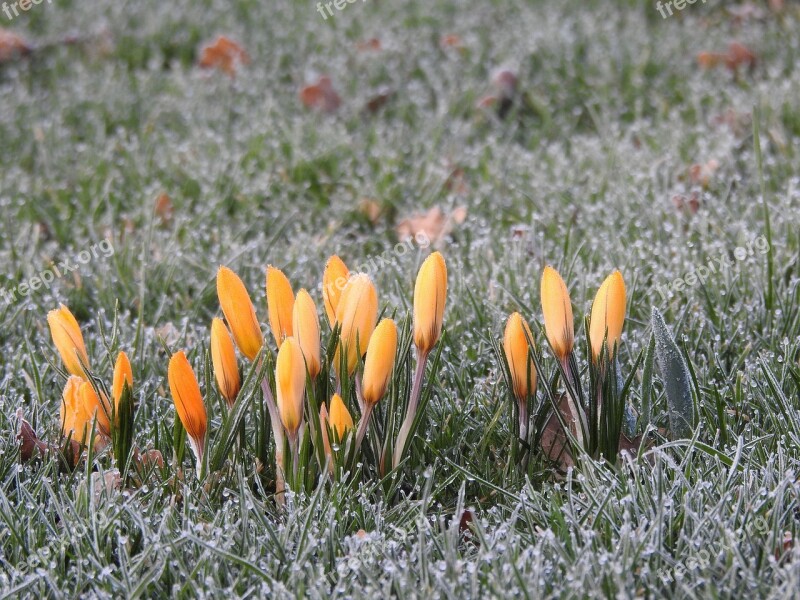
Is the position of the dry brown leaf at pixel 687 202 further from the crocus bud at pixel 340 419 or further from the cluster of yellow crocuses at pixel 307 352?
the crocus bud at pixel 340 419

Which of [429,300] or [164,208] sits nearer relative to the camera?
[429,300]

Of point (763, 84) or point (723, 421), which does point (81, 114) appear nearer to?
point (763, 84)

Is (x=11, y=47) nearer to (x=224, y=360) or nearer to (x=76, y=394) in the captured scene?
(x=76, y=394)

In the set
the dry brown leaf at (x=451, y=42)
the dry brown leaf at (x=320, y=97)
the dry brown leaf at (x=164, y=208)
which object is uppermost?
the dry brown leaf at (x=451, y=42)

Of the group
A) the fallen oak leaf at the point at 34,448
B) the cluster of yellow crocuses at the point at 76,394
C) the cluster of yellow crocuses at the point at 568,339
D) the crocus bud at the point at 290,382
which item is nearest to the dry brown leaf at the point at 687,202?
the cluster of yellow crocuses at the point at 568,339

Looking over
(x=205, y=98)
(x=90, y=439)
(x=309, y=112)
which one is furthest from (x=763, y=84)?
(x=90, y=439)

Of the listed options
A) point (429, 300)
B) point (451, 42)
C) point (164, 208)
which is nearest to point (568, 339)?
point (429, 300)

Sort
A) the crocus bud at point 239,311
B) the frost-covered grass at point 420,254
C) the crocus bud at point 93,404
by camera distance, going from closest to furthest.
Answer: the frost-covered grass at point 420,254
the crocus bud at point 239,311
the crocus bud at point 93,404
